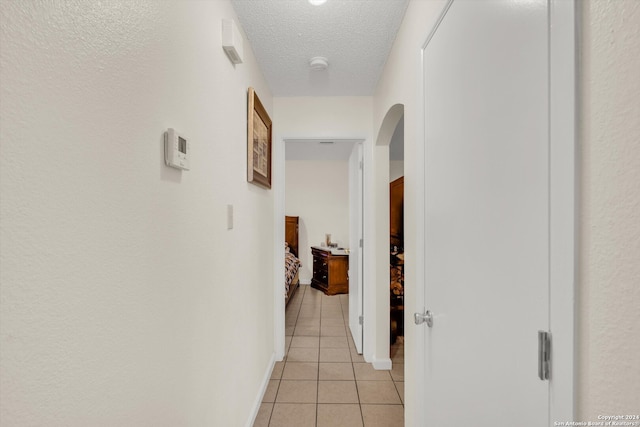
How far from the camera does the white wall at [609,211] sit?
46 centimetres

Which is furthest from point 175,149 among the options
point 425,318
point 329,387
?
point 329,387

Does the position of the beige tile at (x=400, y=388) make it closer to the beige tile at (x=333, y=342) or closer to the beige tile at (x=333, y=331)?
the beige tile at (x=333, y=342)

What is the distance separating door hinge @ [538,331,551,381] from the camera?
615 millimetres

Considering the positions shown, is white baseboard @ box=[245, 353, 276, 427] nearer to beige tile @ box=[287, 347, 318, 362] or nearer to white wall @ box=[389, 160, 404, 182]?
beige tile @ box=[287, 347, 318, 362]

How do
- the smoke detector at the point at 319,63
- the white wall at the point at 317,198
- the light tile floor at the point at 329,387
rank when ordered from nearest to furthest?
the light tile floor at the point at 329,387 < the smoke detector at the point at 319,63 < the white wall at the point at 317,198

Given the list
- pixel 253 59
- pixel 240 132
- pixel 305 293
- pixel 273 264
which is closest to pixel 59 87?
pixel 240 132

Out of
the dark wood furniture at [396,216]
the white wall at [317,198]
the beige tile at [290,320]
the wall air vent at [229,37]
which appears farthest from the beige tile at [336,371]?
the white wall at [317,198]

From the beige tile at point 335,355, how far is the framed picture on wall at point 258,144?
1.64 m

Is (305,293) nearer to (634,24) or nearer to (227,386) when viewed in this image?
(227,386)

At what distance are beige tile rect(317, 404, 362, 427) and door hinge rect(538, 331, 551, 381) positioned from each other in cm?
171

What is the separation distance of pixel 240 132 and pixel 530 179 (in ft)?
4.90

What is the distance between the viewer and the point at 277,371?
2699 mm

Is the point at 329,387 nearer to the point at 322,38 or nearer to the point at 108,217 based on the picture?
the point at 108,217

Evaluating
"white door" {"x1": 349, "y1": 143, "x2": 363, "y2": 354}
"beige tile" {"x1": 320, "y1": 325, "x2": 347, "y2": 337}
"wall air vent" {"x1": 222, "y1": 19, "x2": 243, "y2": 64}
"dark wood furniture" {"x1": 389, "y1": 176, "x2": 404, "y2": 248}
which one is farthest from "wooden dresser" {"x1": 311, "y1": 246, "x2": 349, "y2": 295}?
"wall air vent" {"x1": 222, "y1": 19, "x2": 243, "y2": 64}
